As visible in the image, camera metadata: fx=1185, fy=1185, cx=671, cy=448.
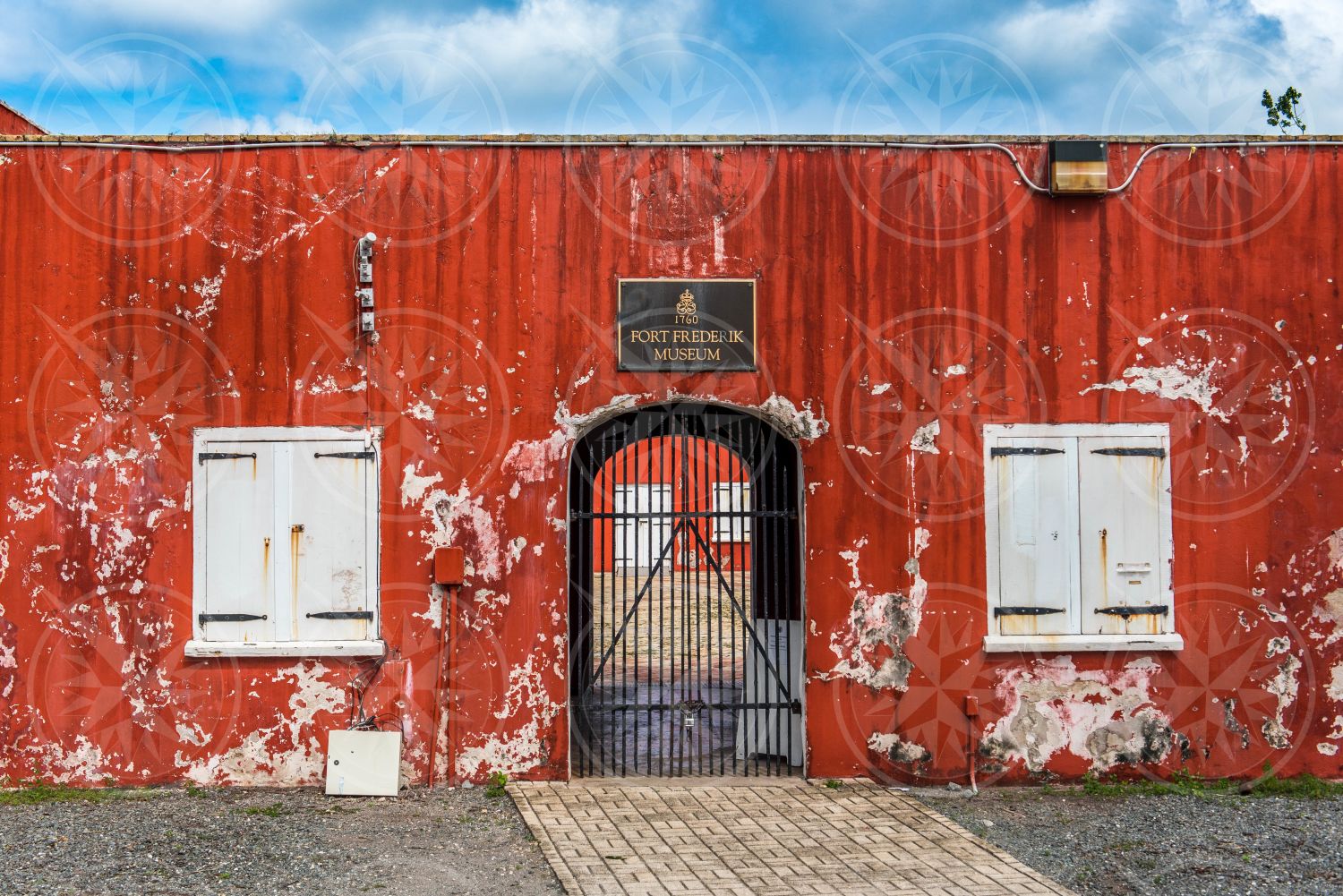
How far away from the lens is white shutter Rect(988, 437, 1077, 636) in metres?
8.60

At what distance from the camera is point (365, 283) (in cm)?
848

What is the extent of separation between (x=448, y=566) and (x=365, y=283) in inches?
82.9

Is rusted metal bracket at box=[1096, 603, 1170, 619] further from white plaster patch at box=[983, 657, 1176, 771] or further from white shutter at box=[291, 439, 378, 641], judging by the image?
white shutter at box=[291, 439, 378, 641]

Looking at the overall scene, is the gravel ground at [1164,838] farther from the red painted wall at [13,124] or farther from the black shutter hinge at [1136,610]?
the red painted wall at [13,124]

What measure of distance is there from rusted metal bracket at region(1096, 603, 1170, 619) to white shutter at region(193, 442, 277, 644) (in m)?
5.98

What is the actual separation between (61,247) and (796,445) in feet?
17.9

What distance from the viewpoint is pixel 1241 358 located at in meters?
8.79

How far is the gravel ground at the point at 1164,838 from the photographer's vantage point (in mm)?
6500

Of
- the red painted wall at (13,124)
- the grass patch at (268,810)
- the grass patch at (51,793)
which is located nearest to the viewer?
the grass patch at (268,810)

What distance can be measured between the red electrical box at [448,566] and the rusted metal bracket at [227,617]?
128 cm

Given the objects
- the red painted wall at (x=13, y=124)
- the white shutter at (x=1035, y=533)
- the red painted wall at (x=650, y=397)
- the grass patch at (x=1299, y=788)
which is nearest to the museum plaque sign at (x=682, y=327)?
the red painted wall at (x=650, y=397)


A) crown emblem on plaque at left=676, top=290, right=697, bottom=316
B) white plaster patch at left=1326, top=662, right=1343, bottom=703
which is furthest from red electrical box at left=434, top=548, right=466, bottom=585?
white plaster patch at left=1326, top=662, right=1343, bottom=703

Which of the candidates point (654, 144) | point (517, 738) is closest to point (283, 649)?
point (517, 738)

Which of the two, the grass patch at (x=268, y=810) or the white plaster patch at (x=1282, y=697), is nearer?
the grass patch at (x=268, y=810)
